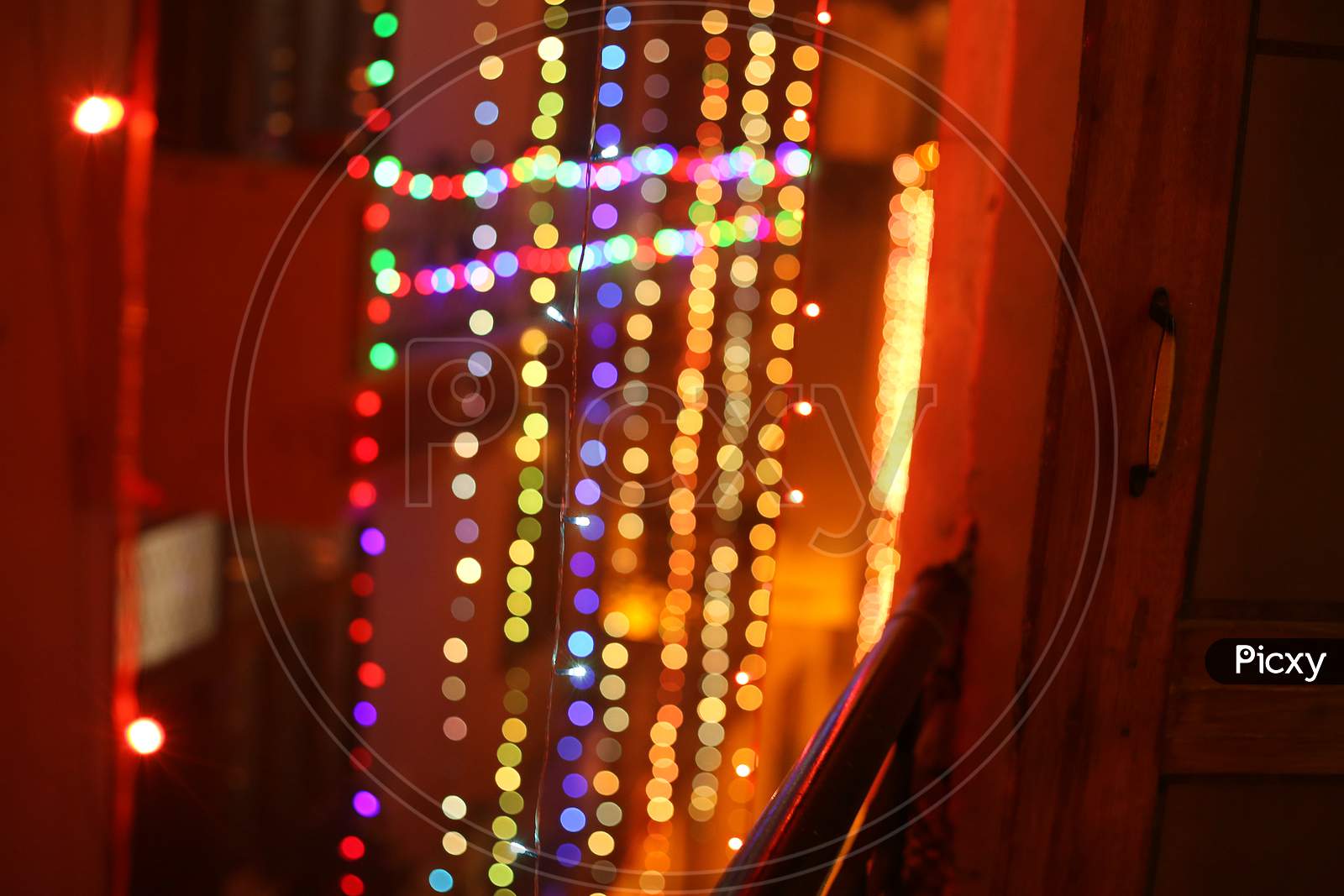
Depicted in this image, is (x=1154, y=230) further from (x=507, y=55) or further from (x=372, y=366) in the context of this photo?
(x=507, y=55)

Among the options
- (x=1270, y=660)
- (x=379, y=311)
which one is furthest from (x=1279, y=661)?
(x=379, y=311)

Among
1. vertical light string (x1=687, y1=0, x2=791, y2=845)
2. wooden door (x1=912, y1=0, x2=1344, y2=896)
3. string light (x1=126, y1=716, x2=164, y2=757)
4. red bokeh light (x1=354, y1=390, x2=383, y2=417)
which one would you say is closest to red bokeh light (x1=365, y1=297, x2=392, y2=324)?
red bokeh light (x1=354, y1=390, x2=383, y2=417)

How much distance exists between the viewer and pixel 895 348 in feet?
6.32

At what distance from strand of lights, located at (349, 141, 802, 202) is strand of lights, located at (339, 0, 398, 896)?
13 centimetres

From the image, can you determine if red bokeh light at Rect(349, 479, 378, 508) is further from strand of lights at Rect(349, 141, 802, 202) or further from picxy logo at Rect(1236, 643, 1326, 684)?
picxy logo at Rect(1236, 643, 1326, 684)

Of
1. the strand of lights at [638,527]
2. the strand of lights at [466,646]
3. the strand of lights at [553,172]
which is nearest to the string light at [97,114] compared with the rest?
the strand of lights at [553,172]

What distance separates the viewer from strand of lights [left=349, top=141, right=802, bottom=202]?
59.5 inches

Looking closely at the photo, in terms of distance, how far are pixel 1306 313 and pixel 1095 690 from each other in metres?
0.42

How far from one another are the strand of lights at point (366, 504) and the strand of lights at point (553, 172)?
128 mm

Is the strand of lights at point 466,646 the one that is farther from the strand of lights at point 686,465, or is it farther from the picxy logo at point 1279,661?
the picxy logo at point 1279,661

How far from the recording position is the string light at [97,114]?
47.2 inches

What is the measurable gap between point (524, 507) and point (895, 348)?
3.43ft

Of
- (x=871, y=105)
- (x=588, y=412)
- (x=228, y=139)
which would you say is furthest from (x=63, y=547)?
(x=871, y=105)

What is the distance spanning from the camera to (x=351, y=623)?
2.00 meters
